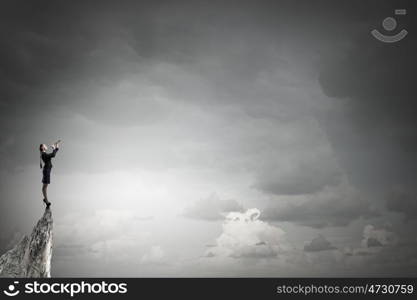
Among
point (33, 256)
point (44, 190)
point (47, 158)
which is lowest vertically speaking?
point (33, 256)

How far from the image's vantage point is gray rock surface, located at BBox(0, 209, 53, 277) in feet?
113

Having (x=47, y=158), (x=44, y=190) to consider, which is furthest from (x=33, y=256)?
(x=47, y=158)

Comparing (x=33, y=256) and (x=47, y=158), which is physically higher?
(x=47, y=158)

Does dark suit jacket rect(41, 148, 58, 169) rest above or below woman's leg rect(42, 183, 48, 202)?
above

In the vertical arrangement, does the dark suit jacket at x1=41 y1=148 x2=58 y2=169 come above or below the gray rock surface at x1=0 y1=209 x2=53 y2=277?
above

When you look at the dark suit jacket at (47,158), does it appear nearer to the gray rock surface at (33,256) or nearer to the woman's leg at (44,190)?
the woman's leg at (44,190)

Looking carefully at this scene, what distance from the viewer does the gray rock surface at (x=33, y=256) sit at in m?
34.4

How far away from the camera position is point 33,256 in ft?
113

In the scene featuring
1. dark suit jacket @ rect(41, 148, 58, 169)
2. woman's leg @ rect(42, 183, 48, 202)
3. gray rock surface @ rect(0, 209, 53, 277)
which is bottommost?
gray rock surface @ rect(0, 209, 53, 277)

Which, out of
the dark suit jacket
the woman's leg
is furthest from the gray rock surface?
the dark suit jacket

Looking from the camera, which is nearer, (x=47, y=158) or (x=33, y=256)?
(x=47, y=158)

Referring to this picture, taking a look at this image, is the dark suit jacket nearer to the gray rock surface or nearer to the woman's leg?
the woman's leg

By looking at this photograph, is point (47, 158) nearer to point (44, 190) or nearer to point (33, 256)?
point (44, 190)

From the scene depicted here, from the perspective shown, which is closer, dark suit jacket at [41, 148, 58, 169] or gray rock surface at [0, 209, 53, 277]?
dark suit jacket at [41, 148, 58, 169]
